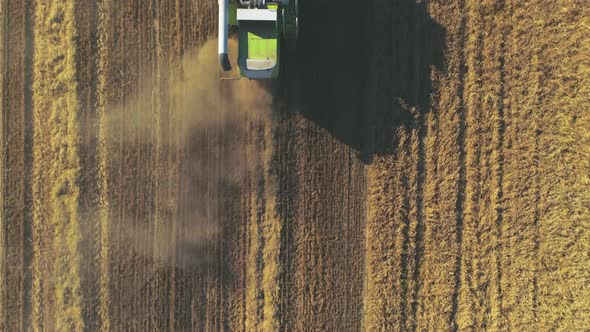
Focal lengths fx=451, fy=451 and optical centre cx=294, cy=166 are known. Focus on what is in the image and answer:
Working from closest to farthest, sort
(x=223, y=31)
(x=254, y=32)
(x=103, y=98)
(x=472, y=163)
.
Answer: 1. (x=223, y=31)
2. (x=254, y=32)
3. (x=472, y=163)
4. (x=103, y=98)

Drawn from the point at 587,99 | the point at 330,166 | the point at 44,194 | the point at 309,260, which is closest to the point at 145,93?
the point at 44,194

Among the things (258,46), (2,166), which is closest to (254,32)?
(258,46)

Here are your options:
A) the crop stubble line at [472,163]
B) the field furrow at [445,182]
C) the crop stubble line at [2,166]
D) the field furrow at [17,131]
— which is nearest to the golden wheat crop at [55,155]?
the field furrow at [17,131]

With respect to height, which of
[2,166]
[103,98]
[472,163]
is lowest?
[2,166]

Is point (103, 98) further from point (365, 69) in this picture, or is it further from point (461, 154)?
point (461, 154)

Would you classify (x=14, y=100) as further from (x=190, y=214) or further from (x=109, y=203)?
(x=190, y=214)
